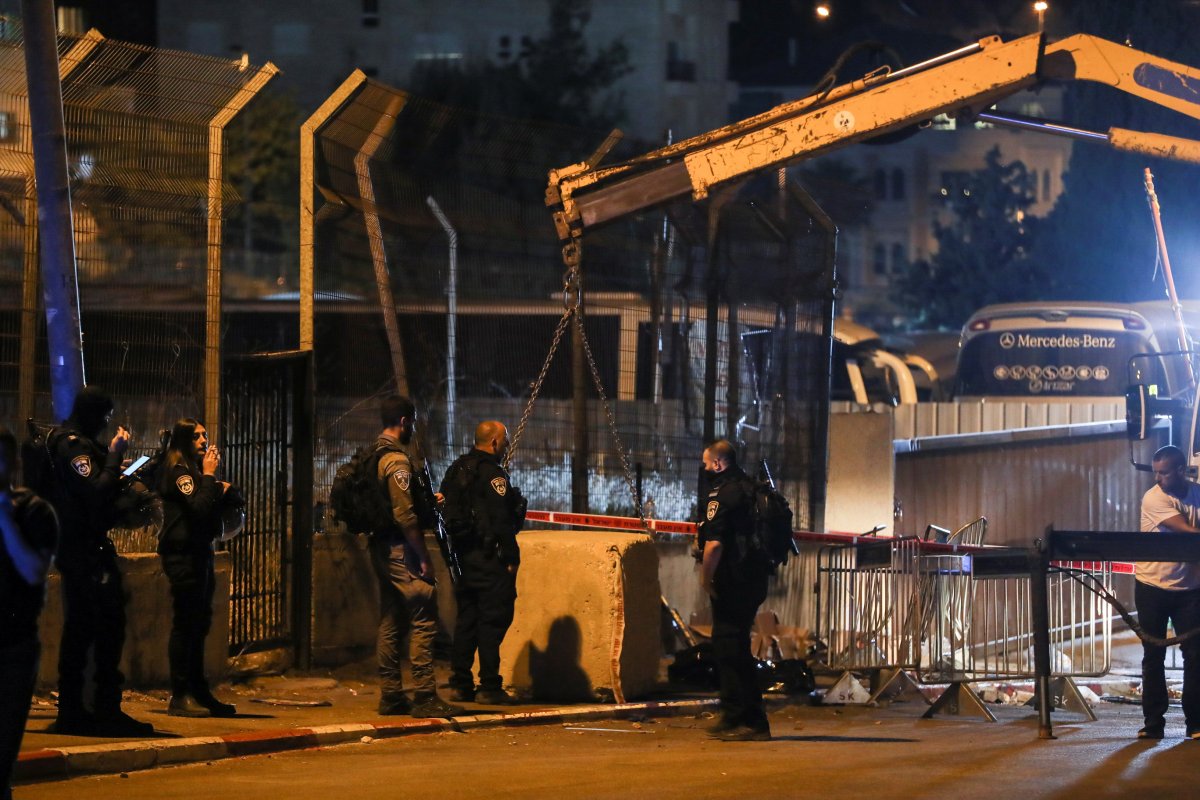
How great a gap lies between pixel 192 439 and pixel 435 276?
378cm

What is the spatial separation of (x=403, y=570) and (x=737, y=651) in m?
1.97

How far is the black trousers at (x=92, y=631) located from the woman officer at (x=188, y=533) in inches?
14.0

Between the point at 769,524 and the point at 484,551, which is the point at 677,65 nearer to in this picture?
the point at 484,551

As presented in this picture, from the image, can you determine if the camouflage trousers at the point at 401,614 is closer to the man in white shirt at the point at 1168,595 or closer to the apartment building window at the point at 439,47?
the man in white shirt at the point at 1168,595

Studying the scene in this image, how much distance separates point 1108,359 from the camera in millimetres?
22141

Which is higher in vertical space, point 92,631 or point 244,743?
point 92,631

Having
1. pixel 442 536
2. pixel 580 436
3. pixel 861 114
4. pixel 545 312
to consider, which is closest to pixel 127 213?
pixel 442 536

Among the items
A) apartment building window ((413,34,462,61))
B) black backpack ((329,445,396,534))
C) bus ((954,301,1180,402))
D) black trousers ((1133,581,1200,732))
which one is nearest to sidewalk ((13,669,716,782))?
black backpack ((329,445,396,534))

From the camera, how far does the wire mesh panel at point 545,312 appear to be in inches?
470

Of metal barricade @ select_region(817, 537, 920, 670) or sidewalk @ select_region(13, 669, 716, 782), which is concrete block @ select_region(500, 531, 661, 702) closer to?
sidewalk @ select_region(13, 669, 716, 782)

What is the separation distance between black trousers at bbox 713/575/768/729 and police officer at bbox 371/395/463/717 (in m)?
1.62

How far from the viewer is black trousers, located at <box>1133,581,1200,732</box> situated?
9773mm

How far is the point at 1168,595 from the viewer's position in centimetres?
1001

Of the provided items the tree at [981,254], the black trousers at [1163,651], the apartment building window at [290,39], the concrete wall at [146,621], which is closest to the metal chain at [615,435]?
the concrete wall at [146,621]
